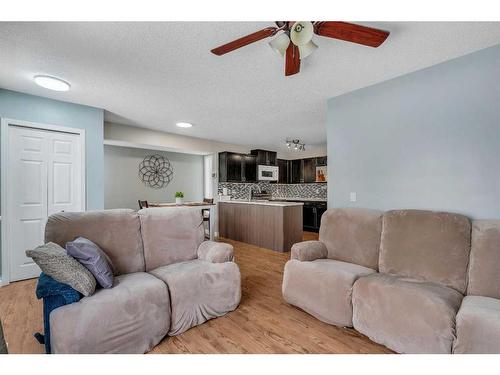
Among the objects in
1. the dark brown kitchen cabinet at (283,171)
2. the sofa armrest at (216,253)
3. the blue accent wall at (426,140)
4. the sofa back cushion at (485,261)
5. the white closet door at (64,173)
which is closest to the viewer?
the sofa back cushion at (485,261)

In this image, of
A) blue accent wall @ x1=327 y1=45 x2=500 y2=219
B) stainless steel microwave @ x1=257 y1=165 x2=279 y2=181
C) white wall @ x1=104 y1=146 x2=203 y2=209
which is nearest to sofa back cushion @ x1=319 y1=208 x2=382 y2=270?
blue accent wall @ x1=327 y1=45 x2=500 y2=219

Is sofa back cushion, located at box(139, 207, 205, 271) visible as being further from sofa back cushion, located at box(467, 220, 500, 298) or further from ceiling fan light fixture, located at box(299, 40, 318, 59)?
sofa back cushion, located at box(467, 220, 500, 298)

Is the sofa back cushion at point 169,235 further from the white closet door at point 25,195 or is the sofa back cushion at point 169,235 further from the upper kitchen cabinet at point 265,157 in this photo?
the upper kitchen cabinet at point 265,157

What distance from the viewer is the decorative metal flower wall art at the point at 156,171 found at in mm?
5926

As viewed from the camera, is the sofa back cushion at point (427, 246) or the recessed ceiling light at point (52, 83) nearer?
the sofa back cushion at point (427, 246)

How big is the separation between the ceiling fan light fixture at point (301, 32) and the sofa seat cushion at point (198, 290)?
1.88 m

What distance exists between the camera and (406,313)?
1638 millimetres

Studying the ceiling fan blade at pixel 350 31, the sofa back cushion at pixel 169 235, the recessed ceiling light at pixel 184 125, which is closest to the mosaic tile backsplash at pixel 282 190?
the recessed ceiling light at pixel 184 125

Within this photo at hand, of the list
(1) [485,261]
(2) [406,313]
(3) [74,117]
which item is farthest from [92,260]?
(1) [485,261]

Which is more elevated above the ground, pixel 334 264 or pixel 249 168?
pixel 249 168

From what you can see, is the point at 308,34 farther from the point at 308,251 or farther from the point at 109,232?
the point at 109,232

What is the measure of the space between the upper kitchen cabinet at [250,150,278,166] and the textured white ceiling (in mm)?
3092

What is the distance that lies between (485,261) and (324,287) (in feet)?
3.83

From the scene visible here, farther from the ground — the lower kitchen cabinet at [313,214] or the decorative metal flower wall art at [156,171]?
the decorative metal flower wall art at [156,171]
